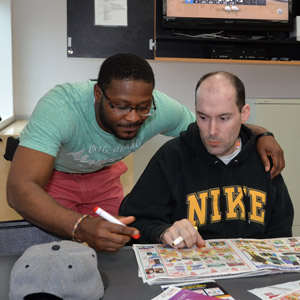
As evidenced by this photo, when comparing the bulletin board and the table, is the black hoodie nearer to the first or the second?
the table

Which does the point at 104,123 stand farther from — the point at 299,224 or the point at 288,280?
the point at 299,224

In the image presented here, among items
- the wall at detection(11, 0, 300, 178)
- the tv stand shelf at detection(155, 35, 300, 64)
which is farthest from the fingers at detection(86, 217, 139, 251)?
the wall at detection(11, 0, 300, 178)

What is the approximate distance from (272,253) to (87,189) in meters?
1.01

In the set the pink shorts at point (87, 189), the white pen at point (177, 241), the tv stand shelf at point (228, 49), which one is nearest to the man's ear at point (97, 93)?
the pink shorts at point (87, 189)

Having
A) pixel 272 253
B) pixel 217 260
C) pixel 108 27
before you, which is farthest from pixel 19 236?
pixel 108 27

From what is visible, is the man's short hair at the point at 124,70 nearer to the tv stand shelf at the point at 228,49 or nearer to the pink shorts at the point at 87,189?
the pink shorts at the point at 87,189

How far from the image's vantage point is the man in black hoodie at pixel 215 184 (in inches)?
58.1

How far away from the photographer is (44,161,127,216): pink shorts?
190 cm

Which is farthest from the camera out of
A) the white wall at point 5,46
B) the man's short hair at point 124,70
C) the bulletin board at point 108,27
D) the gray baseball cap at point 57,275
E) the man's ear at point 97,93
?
the bulletin board at point 108,27

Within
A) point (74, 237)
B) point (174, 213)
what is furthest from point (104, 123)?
point (74, 237)

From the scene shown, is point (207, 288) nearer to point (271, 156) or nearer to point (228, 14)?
point (271, 156)

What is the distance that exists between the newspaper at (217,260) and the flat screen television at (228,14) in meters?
2.36

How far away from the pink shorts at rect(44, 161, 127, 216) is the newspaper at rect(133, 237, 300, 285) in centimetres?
79

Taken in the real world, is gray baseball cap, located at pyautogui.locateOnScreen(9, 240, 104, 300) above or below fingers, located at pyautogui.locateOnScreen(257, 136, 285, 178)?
below
